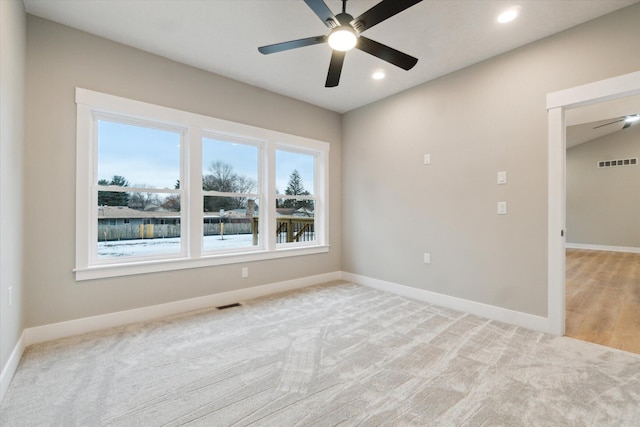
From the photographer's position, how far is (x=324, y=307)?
346 centimetres

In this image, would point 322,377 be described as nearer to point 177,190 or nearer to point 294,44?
point 294,44

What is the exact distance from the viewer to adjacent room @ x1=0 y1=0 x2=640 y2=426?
1.87 metres

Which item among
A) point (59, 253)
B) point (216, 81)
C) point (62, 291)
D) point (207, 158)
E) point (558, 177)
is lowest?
point (62, 291)

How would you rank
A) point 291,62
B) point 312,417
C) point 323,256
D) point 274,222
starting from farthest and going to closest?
point 323,256, point 274,222, point 291,62, point 312,417

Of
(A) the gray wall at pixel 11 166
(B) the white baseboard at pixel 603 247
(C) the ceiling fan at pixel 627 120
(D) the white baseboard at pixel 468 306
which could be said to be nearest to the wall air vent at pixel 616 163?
(C) the ceiling fan at pixel 627 120

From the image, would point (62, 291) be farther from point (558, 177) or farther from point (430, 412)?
point (558, 177)

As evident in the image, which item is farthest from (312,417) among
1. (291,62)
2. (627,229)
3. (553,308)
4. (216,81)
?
(627,229)

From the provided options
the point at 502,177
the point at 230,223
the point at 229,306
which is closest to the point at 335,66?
the point at 502,177

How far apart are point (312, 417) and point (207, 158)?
10.1ft

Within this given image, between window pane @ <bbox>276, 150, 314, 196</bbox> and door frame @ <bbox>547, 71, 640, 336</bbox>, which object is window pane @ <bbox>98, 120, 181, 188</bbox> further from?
door frame @ <bbox>547, 71, 640, 336</bbox>

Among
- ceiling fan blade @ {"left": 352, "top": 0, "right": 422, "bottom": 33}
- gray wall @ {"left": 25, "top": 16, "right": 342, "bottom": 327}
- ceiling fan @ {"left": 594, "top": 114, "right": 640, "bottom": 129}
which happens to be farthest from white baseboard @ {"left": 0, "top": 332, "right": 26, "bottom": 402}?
ceiling fan @ {"left": 594, "top": 114, "right": 640, "bottom": 129}

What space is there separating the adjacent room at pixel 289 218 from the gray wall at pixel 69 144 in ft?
0.05

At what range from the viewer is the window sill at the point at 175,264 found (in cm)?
277

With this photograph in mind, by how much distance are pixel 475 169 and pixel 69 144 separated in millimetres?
4172
